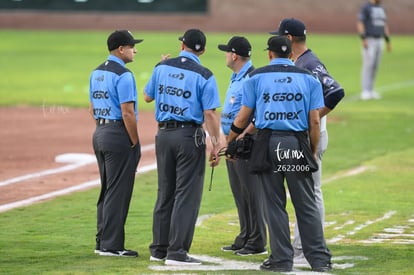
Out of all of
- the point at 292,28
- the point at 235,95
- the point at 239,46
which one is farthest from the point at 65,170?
the point at 292,28

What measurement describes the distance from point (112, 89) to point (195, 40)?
3.10 ft

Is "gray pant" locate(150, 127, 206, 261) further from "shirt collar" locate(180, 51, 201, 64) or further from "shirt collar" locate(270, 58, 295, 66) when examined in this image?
"shirt collar" locate(270, 58, 295, 66)

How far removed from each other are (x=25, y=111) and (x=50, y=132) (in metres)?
3.12

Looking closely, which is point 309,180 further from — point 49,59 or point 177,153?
point 49,59

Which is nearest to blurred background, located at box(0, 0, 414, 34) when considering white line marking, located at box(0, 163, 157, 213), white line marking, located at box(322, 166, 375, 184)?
white line marking, located at box(322, 166, 375, 184)

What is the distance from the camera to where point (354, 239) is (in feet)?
38.4

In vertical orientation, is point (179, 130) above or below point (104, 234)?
above

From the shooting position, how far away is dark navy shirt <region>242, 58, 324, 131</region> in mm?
9844

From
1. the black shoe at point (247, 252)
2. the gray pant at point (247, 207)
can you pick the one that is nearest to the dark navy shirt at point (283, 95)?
the gray pant at point (247, 207)

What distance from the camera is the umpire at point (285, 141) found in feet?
32.3

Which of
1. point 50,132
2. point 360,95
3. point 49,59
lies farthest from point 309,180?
point 49,59

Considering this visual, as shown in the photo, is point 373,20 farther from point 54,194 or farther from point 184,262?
point 184,262

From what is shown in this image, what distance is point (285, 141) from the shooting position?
991 centimetres

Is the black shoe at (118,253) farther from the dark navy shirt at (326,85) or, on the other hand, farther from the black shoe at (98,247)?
the dark navy shirt at (326,85)
